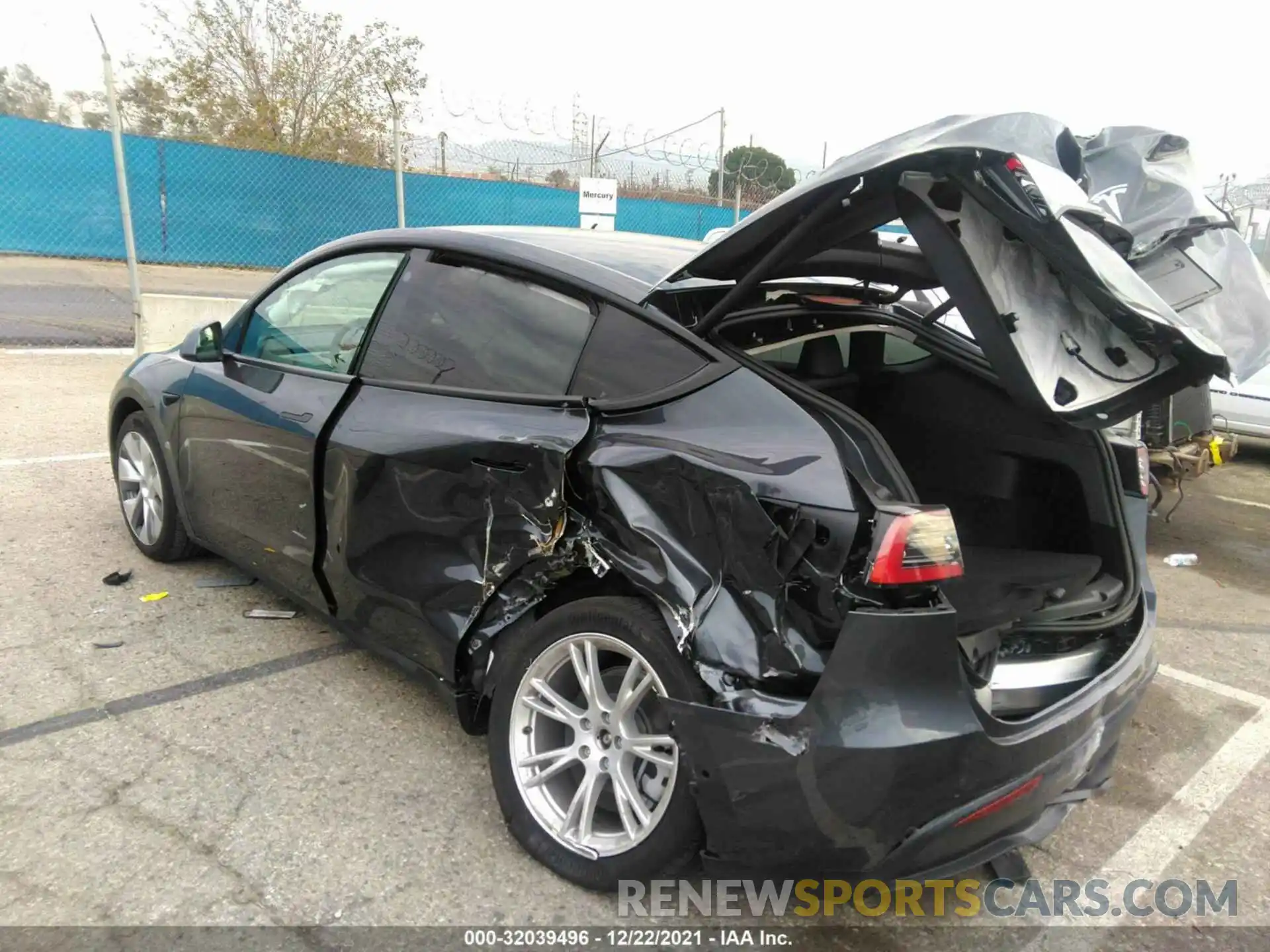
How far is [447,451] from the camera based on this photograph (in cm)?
272

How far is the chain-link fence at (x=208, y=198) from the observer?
43.8 ft

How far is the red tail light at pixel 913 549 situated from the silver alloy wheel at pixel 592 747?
0.61 metres

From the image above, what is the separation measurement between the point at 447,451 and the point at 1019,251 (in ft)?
5.42

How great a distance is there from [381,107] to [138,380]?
18.9 metres

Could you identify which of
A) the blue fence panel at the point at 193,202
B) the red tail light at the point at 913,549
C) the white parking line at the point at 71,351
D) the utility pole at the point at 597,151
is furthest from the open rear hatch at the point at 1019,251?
the utility pole at the point at 597,151

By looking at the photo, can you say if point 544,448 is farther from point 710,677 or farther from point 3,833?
point 3,833

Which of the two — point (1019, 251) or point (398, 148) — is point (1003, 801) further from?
point (398, 148)

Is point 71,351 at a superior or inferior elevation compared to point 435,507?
inferior

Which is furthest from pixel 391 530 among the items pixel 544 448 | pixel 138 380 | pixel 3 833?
pixel 138 380

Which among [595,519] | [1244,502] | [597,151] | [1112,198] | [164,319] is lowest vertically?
[1244,502]

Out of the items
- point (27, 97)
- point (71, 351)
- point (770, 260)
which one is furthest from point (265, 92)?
point (770, 260)

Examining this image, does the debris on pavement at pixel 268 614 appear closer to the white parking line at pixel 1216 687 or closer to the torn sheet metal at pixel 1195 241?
the torn sheet metal at pixel 1195 241

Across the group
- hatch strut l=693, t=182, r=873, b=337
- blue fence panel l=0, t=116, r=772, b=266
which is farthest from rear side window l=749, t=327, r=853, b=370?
A: blue fence panel l=0, t=116, r=772, b=266

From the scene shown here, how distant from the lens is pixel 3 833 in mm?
2498
